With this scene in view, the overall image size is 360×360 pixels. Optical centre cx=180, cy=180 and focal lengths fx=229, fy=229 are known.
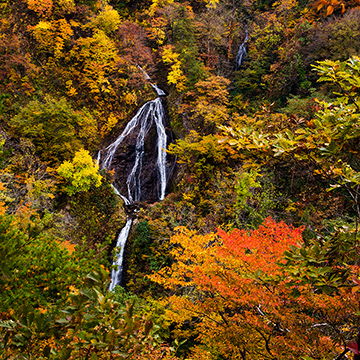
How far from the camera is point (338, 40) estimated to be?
14.8m

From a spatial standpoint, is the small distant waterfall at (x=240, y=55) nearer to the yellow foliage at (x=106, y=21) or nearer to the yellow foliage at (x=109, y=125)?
the yellow foliage at (x=106, y=21)

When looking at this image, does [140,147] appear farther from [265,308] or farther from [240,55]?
[265,308]

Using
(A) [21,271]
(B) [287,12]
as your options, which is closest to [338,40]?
(B) [287,12]

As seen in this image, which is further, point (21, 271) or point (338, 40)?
point (338, 40)

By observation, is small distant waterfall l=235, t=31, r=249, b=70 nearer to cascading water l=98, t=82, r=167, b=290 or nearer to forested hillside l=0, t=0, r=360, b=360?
forested hillside l=0, t=0, r=360, b=360

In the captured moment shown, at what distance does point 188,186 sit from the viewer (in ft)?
46.7

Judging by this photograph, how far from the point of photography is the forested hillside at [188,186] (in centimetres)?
196

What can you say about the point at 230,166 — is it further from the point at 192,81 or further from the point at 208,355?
the point at 208,355

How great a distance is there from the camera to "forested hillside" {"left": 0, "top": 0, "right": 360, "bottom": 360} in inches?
77.3

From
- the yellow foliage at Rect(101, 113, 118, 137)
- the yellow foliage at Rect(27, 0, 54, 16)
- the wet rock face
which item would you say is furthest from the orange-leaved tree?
the yellow foliage at Rect(27, 0, 54, 16)

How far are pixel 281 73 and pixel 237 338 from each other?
18145mm

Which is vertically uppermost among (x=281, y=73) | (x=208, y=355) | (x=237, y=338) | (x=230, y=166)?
(x=281, y=73)

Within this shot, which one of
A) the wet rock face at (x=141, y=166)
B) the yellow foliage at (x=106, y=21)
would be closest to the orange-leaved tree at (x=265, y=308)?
the wet rock face at (x=141, y=166)

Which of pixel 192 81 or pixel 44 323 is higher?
pixel 192 81
